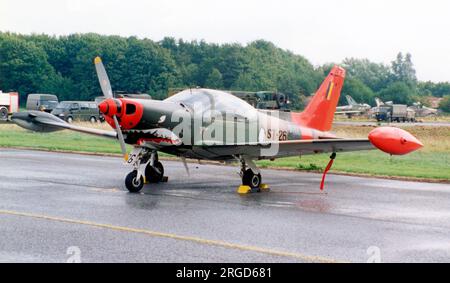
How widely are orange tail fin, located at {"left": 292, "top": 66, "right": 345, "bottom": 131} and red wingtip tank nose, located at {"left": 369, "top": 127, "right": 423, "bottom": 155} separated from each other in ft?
16.0

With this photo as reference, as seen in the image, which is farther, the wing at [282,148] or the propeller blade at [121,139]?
the wing at [282,148]

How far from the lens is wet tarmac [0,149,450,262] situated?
907 centimetres

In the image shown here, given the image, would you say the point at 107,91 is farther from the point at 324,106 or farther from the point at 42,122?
the point at 324,106

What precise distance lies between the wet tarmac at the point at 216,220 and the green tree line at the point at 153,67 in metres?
54.3

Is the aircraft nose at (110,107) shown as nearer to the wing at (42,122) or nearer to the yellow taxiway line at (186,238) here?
the yellow taxiway line at (186,238)

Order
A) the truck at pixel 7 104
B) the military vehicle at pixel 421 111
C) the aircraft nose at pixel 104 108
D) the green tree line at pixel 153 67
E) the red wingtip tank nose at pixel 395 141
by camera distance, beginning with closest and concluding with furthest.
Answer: the red wingtip tank nose at pixel 395 141
the aircraft nose at pixel 104 108
the truck at pixel 7 104
the green tree line at pixel 153 67
the military vehicle at pixel 421 111

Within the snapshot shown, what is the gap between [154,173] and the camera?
1770 cm

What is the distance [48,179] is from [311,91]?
57050 millimetres

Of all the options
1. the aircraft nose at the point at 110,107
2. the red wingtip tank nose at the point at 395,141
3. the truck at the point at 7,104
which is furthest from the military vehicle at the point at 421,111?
the aircraft nose at the point at 110,107

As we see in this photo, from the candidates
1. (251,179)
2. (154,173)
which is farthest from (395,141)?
(154,173)

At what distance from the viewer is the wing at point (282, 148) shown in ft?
52.1

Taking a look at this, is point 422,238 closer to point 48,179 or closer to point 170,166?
point 48,179

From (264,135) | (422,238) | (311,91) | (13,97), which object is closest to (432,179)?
(264,135)

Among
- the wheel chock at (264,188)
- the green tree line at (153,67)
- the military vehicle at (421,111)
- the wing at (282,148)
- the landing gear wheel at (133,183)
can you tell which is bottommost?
the wheel chock at (264,188)
